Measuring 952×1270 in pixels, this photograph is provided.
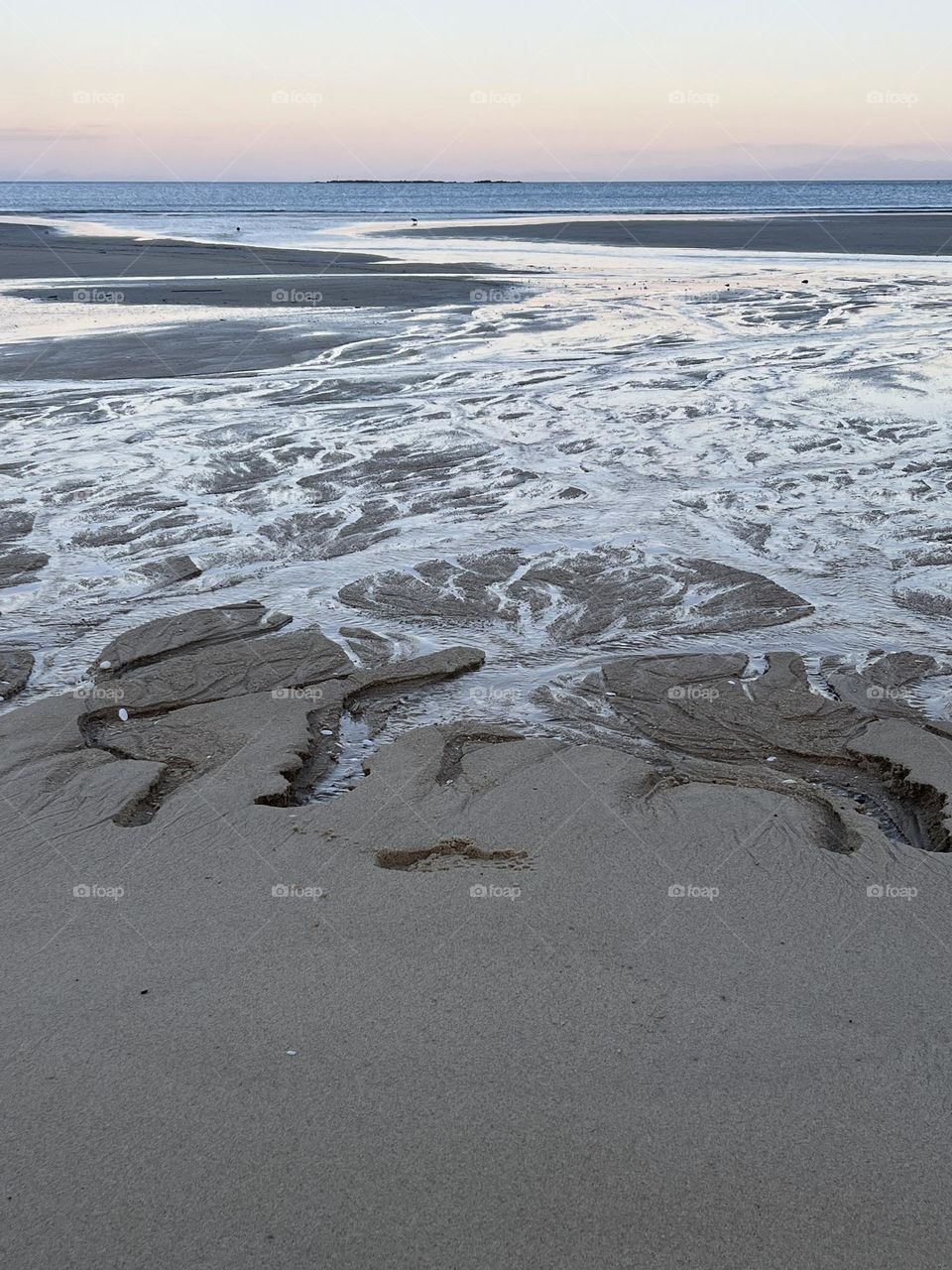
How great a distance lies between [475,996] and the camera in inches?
120

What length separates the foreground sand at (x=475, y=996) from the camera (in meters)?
2.38

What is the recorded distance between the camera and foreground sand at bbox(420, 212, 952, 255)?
118 ft

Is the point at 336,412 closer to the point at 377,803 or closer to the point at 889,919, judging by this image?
the point at 377,803

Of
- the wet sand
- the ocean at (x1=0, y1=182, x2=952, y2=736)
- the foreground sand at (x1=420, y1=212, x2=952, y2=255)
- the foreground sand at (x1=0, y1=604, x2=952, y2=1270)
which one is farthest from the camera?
the foreground sand at (x1=420, y1=212, x2=952, y2=255)

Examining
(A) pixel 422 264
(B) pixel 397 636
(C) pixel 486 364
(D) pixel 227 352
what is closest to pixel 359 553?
(B) pixel 397 636

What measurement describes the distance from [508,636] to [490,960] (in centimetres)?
304

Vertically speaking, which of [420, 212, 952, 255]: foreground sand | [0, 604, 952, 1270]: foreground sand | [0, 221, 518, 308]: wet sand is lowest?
[0, 604, 952, 1270]: foreground sand

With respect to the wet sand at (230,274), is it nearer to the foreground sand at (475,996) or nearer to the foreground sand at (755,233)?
the foreground sand at (755,233)

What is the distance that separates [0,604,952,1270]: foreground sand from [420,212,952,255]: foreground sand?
110 feet

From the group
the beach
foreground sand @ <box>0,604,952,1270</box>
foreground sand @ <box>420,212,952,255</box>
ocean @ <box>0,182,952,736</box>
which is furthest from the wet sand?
foreground sand @ <box>0,604,952,1270</box>

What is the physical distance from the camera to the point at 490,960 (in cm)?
322

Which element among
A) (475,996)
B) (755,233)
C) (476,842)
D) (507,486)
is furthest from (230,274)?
(475,996)

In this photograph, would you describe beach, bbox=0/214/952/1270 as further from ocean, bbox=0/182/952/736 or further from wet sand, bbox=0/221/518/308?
wet sand, bbox=0/221/518/308

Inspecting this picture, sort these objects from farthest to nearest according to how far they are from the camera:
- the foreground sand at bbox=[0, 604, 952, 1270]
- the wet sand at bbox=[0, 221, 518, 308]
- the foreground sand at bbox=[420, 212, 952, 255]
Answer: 1. the foreground sand at bbox=[420, 212, 952, 255]
2. the wet sand at bbox=[0, 221, 518, 308]
3. the foreground sand at bbox=[0, 604, 952, 1270]
